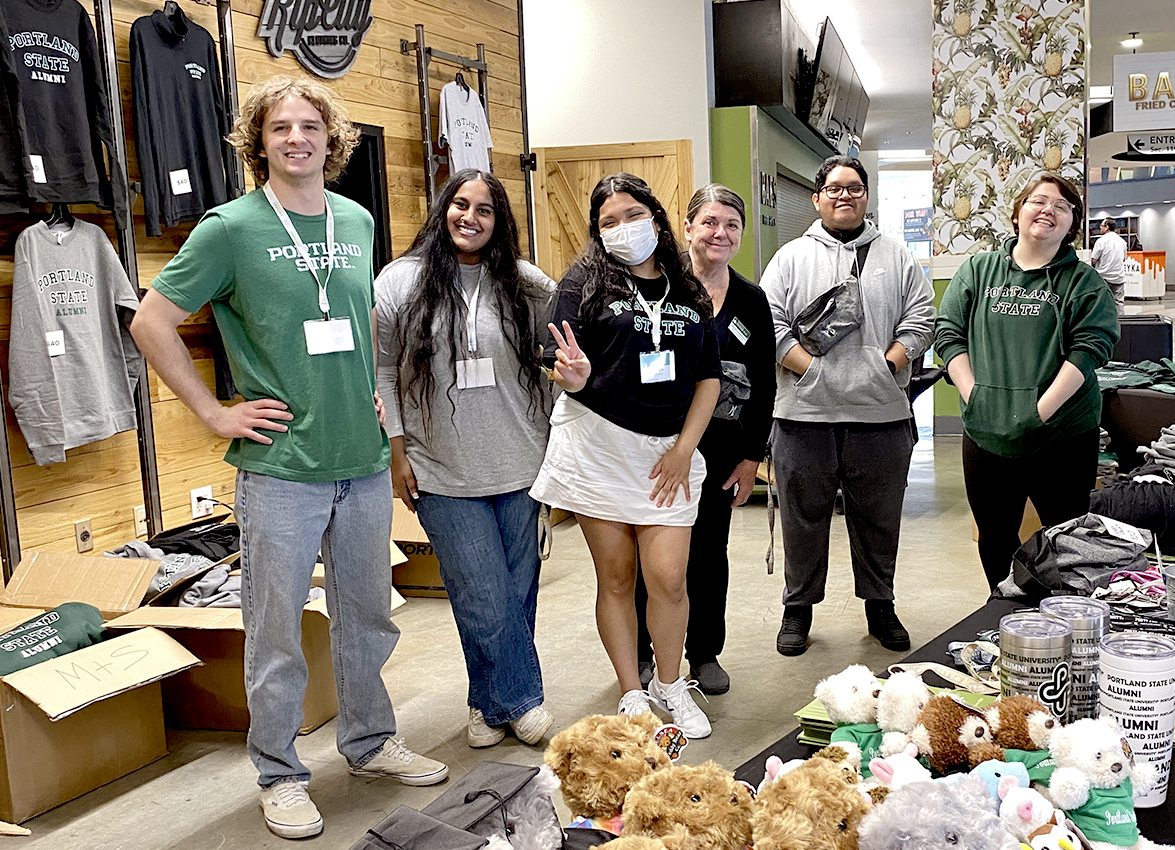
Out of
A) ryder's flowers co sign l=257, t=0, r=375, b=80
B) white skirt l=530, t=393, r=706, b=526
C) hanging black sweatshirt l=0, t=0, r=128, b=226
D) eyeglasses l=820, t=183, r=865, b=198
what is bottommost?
white skirt l=530, t=393, r=706, b=526

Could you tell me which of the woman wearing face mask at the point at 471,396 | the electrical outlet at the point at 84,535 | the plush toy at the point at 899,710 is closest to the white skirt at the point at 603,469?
the woman wearing face mask at the point at 471,396

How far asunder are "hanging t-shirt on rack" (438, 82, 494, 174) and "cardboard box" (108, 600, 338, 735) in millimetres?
2851

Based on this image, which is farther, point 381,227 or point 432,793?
point 381,227

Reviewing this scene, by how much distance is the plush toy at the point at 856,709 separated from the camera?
1344 mm

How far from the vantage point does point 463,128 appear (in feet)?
17.7

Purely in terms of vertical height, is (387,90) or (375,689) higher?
(387,90)

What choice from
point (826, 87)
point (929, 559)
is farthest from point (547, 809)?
point (826, 87)

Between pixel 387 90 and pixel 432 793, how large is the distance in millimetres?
3578

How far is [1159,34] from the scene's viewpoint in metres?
9.29

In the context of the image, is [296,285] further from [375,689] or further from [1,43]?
[1,43]

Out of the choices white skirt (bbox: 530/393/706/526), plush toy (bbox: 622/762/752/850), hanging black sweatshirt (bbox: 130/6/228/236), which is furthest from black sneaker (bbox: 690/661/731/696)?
hanging black sweatshirt (bbox: 130/6/228/236)

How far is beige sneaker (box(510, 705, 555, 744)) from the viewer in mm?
2773

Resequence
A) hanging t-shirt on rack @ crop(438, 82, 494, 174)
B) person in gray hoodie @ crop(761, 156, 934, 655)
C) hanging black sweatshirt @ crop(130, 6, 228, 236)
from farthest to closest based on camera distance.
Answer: hanging t-shirt on rack @ crop(438, 82, 494, 174) → hanging black sweatshirt @ crop(130, 6, 228, 236) → person in gray hoodie @ crop(761, 156, 934, 655)

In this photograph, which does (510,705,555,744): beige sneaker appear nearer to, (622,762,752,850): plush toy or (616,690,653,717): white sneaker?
(616,690,653,717): white sneaker
